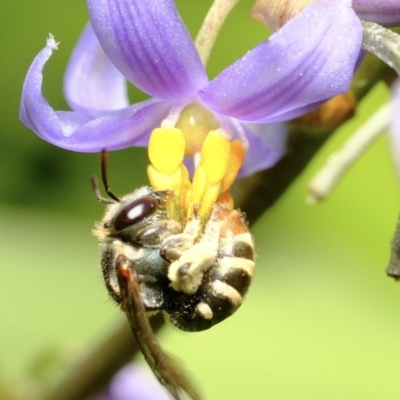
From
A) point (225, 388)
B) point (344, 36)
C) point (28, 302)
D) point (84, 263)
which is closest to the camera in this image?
point (344, 36)

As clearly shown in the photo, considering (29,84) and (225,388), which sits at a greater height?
(29,84)

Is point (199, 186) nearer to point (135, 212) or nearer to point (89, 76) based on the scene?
point (135, 212)

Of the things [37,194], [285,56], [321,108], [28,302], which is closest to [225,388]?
[28,302]

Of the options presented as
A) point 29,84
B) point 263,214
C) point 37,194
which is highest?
point 29,84

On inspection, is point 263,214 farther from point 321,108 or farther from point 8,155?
point 8,155

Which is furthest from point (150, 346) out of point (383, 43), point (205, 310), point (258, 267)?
point (258, 267)

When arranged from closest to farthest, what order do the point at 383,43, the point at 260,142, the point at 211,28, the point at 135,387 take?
the point at 383,43 → the point at 211,28 → the point at 260,142 → the point at 135,387

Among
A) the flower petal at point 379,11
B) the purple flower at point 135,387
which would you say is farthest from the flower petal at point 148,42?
the purple flower at point 135,387

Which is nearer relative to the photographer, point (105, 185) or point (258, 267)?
point (105, 185)
